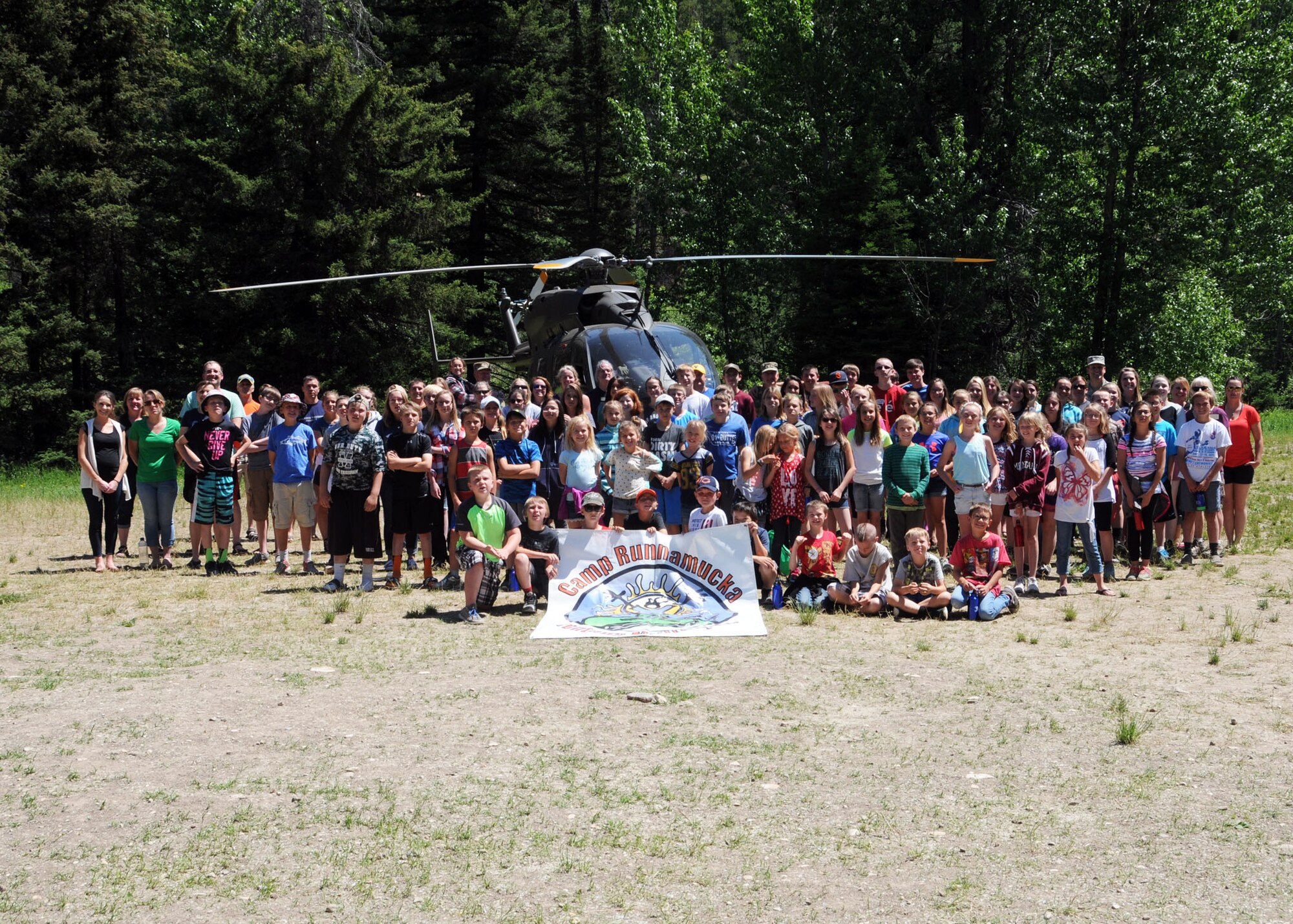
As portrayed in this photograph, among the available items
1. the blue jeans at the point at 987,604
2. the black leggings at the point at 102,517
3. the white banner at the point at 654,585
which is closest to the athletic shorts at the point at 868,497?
the blue jeans at the point at 987,604

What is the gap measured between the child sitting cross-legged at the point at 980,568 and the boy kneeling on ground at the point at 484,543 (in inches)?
152

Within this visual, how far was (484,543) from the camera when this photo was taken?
10.5 m

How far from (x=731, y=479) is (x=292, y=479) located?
4.55 m

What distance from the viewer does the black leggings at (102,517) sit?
43.3ft

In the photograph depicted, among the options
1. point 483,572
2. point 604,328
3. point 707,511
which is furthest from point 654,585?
point 604,328

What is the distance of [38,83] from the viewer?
1156 inches

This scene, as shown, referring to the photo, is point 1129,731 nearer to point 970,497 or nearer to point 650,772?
point 650,772

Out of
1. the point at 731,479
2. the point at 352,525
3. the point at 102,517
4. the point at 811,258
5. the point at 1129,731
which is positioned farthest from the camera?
the point at 811,258

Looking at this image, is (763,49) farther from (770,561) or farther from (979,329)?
(770,561)

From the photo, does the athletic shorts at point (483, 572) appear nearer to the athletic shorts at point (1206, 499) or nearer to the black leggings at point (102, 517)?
the black leggings at point (102, 517)

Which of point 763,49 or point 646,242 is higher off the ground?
point 763,49

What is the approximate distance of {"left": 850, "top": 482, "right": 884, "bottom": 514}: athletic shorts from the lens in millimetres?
12016

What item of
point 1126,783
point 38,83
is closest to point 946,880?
point 1126,783

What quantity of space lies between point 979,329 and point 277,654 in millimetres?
26015
